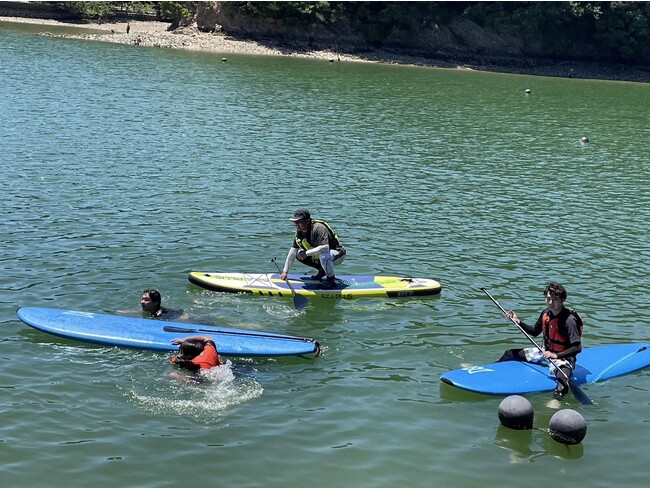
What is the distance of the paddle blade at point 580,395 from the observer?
514 inches

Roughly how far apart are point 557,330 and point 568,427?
81.9 inches

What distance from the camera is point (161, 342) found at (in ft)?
46.9

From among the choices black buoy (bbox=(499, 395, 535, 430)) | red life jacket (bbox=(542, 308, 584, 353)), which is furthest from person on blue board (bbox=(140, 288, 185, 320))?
red life jacket (bbox=(542, 308, 584, 353))

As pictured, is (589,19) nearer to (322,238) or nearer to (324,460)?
(322,238)

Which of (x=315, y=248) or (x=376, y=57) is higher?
(x=376, y=57)

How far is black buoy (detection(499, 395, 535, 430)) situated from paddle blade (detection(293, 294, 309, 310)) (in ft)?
19.6

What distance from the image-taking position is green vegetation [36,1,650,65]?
78000mm

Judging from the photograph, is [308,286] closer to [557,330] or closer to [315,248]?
[315,248]

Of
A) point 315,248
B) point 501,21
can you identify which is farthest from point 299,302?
point 501,21

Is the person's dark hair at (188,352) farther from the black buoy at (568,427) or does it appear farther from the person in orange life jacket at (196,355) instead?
the black buoy at (568,427)

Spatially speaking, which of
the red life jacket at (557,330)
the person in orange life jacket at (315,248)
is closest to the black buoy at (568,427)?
the red life jacket at (557,330)

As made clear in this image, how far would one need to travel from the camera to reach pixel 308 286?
17.9 metres

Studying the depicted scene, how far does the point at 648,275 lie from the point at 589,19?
6717 centimetres

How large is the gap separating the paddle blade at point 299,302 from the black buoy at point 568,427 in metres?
6.62
